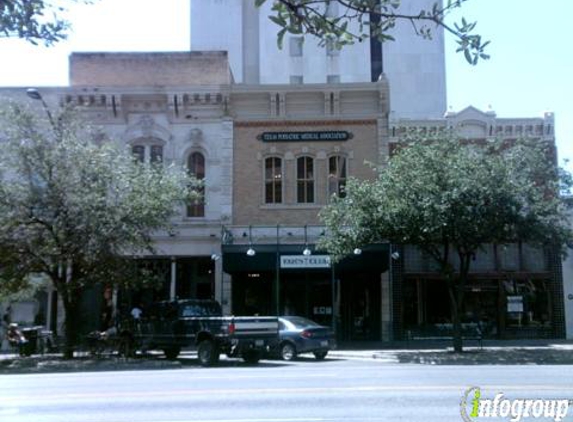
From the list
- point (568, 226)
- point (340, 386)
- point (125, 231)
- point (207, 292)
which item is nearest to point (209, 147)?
point (207, 292)

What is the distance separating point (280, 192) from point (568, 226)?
10851 millimetres

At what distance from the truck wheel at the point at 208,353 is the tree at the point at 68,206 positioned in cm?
405

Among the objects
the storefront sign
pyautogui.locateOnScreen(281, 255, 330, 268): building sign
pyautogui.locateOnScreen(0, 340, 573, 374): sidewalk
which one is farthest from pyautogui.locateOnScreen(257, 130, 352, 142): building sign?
the storefront sign

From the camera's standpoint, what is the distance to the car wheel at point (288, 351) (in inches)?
830

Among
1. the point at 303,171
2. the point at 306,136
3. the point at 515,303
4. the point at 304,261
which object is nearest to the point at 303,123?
the point at 306,136

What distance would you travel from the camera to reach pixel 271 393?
1209cm

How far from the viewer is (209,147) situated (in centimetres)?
2834

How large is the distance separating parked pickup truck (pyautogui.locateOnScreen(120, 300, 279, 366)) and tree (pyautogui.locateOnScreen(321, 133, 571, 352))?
4635mm

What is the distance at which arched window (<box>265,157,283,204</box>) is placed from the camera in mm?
28125

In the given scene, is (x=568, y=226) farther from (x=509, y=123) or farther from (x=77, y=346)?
(x=77, y=346)

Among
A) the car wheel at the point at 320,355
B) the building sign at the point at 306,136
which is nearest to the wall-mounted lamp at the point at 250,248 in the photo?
the building sign at the point at 306,136

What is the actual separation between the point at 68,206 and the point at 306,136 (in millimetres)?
10872

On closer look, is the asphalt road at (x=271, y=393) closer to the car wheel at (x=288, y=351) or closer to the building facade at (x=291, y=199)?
the car wheel at (x=288, y=351)

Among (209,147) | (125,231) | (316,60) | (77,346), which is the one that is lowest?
(77,346)
